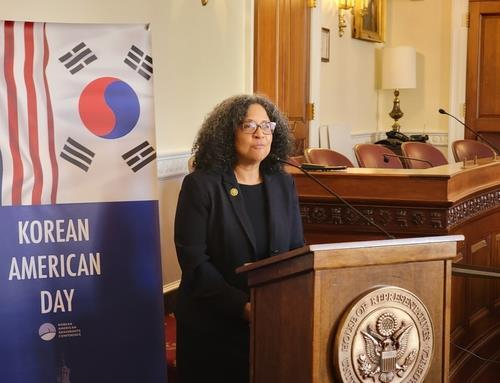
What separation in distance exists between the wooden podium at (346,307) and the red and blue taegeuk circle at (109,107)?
2.58 feet

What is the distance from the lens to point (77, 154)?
249 cm

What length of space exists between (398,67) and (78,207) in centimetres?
642

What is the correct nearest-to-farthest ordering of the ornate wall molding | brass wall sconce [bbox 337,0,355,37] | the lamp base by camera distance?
the ornate wall molding, brass wall sconce [bbox 337,0,355,37], the lamp base

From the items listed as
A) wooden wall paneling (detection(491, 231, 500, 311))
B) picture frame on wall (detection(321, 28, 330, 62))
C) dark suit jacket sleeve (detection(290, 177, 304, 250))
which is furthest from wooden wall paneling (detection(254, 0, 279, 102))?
dark suit jacket sleeve (detection(290, 177, 304, 250))

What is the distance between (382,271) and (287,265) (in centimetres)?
21

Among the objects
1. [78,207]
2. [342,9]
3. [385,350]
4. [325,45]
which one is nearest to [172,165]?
[78,207]

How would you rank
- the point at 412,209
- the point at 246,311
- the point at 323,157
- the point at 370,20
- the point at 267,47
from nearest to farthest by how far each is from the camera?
the point at 246,311 → the point at 412,209 → the point at 323,157 → the point at 267,47 → the point at 370,20

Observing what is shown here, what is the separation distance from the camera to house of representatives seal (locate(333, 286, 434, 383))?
1.81 metres

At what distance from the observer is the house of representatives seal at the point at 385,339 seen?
5.95 ft

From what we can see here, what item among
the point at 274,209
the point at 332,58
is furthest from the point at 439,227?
the point at 332,58

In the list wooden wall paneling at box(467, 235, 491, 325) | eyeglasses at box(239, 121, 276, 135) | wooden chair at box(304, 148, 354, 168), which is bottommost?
wooden wall paneling at box(467, 235, 491, 325)

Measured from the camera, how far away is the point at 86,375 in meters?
2.54

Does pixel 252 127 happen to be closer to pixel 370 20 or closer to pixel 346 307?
pixel 346 307

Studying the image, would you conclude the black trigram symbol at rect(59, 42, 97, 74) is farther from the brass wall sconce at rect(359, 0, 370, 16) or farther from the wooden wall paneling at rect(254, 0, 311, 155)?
the brass wall sconce at rect(359, 0, 370, 16)
